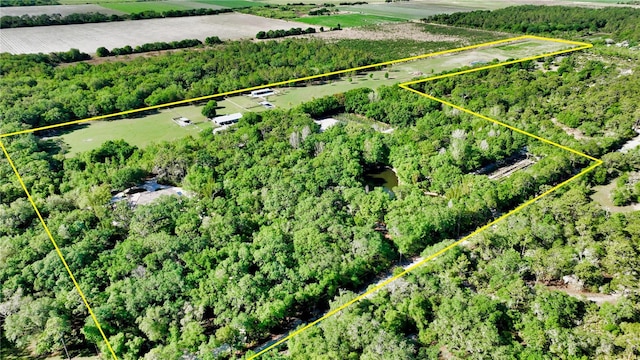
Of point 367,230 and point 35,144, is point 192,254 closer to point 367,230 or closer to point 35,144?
point 367,230

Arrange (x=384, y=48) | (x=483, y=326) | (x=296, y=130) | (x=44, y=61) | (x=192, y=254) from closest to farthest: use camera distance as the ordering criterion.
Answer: (x=483, y=326) → (x=192, y=254) → (x=296, y=130) → (x=44, y=61) → (x=384, y=48)

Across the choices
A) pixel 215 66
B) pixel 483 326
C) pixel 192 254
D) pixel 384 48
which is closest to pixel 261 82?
pixel 215 66

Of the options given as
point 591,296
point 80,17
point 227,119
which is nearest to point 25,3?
point 80,17

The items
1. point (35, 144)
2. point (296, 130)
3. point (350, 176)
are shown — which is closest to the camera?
point (350, 176)

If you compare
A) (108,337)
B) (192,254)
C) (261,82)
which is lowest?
(108,337)

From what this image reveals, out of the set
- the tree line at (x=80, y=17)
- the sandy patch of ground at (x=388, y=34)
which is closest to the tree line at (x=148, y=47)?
the tree line at (x=80, y=17)
